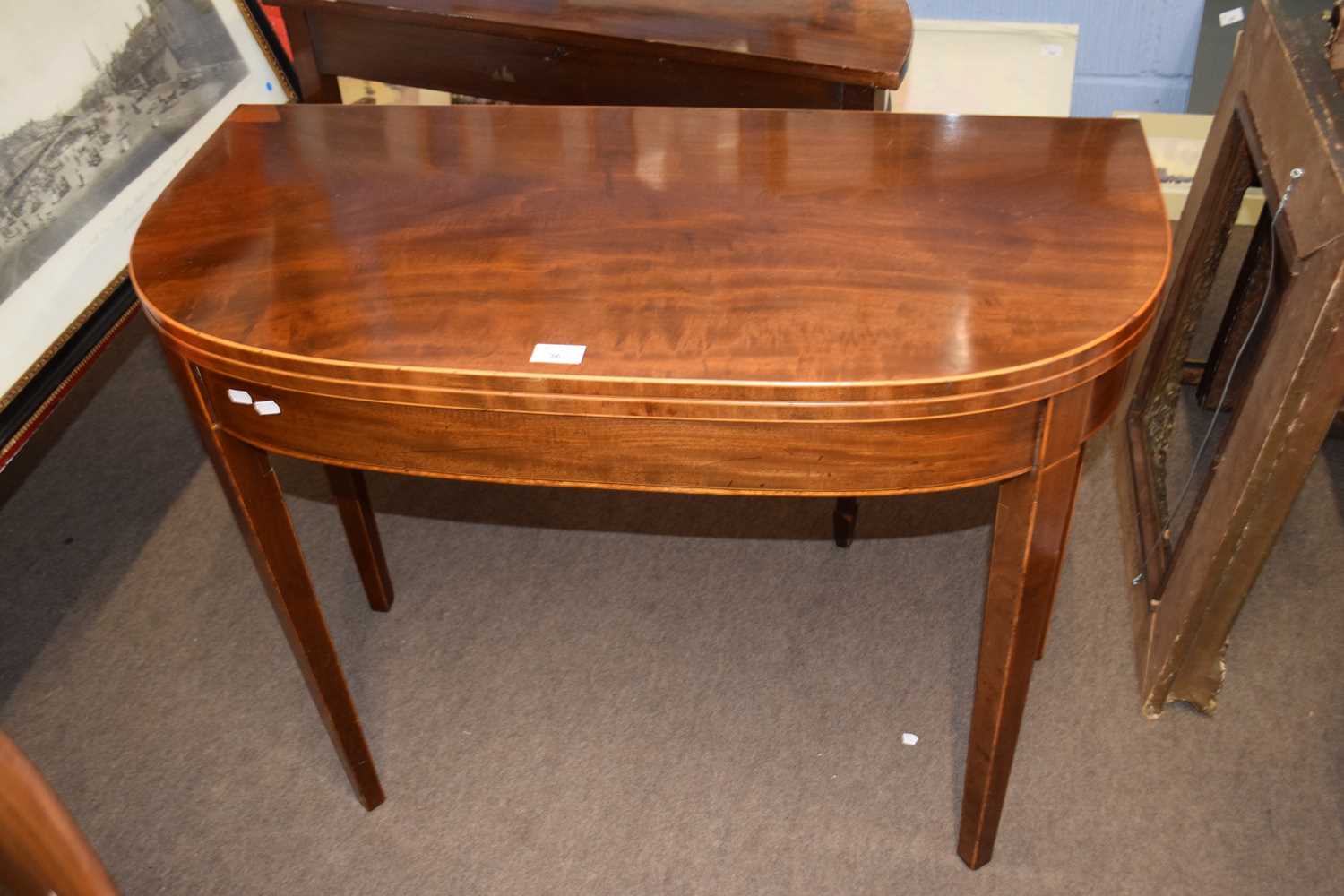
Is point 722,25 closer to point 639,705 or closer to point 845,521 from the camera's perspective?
point 845,521

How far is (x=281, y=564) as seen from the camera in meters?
1.38

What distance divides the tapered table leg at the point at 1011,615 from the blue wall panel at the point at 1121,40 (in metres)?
2.13

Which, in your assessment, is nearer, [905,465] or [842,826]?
[905,465]

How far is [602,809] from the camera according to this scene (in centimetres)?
167

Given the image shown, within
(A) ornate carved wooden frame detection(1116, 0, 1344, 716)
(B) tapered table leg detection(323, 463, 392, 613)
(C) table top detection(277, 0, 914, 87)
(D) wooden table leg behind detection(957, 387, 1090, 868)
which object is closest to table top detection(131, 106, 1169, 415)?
(D) wooden table leg behind detection(957, 387, 1090, 868)

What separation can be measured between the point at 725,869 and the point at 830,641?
441mm

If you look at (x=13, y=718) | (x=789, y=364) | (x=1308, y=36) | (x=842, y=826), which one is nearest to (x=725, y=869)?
(x=842, y=826)

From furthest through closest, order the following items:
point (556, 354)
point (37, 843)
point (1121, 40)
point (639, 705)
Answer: point (1121, 40) < point (639, 705) < point (556, 354) < point (37, 843)

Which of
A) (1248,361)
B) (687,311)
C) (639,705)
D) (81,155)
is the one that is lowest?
(639,705)

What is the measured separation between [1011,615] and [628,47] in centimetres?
115

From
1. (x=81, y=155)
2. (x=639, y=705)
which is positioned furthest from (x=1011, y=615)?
(x=81, y=155)

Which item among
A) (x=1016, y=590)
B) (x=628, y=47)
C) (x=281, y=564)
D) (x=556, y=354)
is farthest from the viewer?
(x=628, y=47)

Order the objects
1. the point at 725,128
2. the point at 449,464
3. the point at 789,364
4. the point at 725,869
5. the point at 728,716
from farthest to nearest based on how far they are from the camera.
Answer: the point at 728,716 → the point at 725,869 → the point at 725,128 → the point at 449,464 → the point at 789,364

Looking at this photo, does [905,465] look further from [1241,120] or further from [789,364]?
[1241,120]
